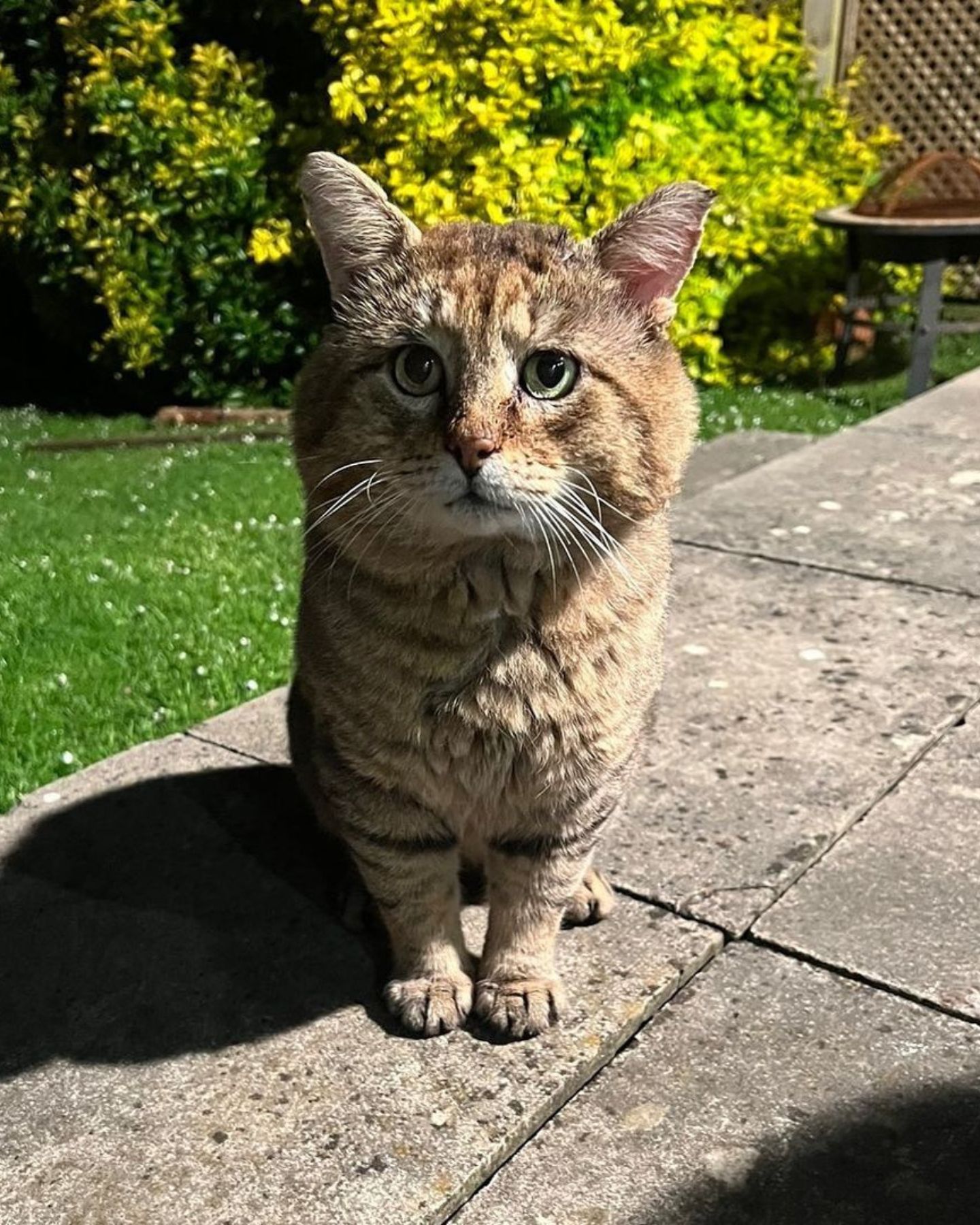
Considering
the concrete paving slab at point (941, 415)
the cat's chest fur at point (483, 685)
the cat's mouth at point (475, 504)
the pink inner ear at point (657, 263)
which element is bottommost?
the concrete paving slab at point (941, 415)

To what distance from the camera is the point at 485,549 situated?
6.17 feet

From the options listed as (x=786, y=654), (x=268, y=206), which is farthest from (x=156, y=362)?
(x=786, y=654)

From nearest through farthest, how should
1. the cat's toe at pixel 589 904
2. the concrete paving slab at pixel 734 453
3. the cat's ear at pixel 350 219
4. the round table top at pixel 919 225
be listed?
the cat's ear at pixel 350 219 < the cat's toe at pixel 589 904 < the concrete paving slab at pixel 734 453 < the round table top at pixel 919 225

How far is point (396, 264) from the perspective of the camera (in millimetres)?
1938

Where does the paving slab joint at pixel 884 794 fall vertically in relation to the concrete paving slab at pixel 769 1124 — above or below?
above

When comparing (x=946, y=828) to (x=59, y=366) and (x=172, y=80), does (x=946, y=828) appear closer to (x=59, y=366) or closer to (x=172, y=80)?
(x=172, y=80)

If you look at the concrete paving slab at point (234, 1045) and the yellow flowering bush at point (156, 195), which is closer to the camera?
the concrete paving slab at point (234, 1045)

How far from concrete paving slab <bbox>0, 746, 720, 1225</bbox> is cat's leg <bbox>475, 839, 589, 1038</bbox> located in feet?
0.15

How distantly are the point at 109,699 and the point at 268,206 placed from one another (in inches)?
188

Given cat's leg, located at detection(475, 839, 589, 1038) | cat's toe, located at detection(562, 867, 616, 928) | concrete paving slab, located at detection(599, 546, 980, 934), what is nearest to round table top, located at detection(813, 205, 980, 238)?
concrete paving slab, located at detection(599, 546, 980, 934)

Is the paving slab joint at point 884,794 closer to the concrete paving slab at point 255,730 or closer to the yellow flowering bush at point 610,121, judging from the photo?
the concrete paving slab at point 255,730

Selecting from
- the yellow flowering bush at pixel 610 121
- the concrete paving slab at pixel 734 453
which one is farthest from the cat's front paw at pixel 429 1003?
the yellow flowering bush at pixel 610 121

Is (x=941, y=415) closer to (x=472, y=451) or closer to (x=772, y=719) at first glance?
(x=772, y=719)

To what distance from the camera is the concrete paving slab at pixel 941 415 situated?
5340 millimetres
